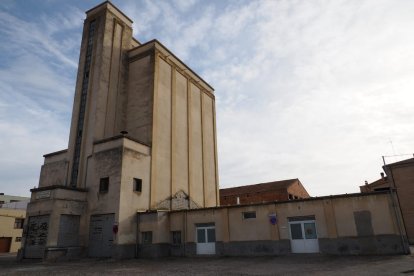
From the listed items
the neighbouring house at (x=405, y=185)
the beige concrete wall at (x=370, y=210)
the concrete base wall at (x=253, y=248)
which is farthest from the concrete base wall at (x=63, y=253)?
the neighbouring house at (x=405, y=185)

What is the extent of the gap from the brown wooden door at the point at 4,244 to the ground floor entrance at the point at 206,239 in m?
31.1

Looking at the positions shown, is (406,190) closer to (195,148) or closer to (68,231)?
(195,148)

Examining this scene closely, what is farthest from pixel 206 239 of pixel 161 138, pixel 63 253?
pixel 161 138

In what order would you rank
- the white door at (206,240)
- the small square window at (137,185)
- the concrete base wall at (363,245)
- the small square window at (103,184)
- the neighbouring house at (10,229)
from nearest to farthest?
the concrete base wall at (363,245), the white door at (206,240), the small square window at (103,184), the small square window at (137,185), the neighbouring house at (10,229)

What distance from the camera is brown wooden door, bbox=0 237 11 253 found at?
39.1 m

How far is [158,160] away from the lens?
27688mm

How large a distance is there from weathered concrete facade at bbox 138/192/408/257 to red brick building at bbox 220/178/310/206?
24891 mm

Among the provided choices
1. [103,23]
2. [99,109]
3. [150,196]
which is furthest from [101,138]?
[103,23]

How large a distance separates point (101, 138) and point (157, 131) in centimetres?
498

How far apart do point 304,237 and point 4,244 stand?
1528 inches

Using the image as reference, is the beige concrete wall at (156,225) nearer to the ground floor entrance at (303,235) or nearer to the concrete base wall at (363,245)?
the ground floor entrance at (303,235)

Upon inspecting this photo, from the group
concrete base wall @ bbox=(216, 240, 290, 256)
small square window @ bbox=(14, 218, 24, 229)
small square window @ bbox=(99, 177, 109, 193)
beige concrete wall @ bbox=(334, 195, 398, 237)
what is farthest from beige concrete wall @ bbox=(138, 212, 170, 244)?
small square window @ bbox=(14, 218, 24, 229)

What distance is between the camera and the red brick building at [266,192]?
4794 cm

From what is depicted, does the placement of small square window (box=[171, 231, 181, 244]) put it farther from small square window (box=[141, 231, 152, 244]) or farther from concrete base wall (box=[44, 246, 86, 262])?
concrete base wall (box=[44, 246, 86, 262])
